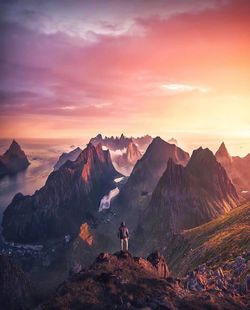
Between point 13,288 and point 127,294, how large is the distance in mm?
122694

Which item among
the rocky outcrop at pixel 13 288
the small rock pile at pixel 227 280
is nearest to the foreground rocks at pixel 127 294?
the small rock pile at pixel 227 280

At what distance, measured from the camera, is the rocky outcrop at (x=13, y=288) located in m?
147

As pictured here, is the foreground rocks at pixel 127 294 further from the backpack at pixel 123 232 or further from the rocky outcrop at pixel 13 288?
the rocky outcrop at pixel 13 288

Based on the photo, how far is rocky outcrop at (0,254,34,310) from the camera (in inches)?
5782

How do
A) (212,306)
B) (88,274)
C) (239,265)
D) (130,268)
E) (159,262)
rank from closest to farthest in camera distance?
(212,306)
(88,274)
(130,268)
(159,262)
(239,265)

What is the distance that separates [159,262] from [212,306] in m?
29.0

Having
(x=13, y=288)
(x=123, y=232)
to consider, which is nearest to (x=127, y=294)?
(x=123, y=232)

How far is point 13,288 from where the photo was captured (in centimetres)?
16088

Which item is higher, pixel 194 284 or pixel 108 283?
pixel 108 283

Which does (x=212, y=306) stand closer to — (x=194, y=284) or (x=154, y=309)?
(x=154, y=309)

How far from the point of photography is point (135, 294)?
52.0 metres

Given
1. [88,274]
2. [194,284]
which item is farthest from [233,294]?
[88,274]

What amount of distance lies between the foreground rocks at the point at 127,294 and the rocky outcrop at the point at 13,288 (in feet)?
321

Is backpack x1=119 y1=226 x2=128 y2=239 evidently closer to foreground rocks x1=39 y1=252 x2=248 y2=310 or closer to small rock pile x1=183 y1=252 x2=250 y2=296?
foreground rocks x1=39 y1=252 x2=248 y2=310
